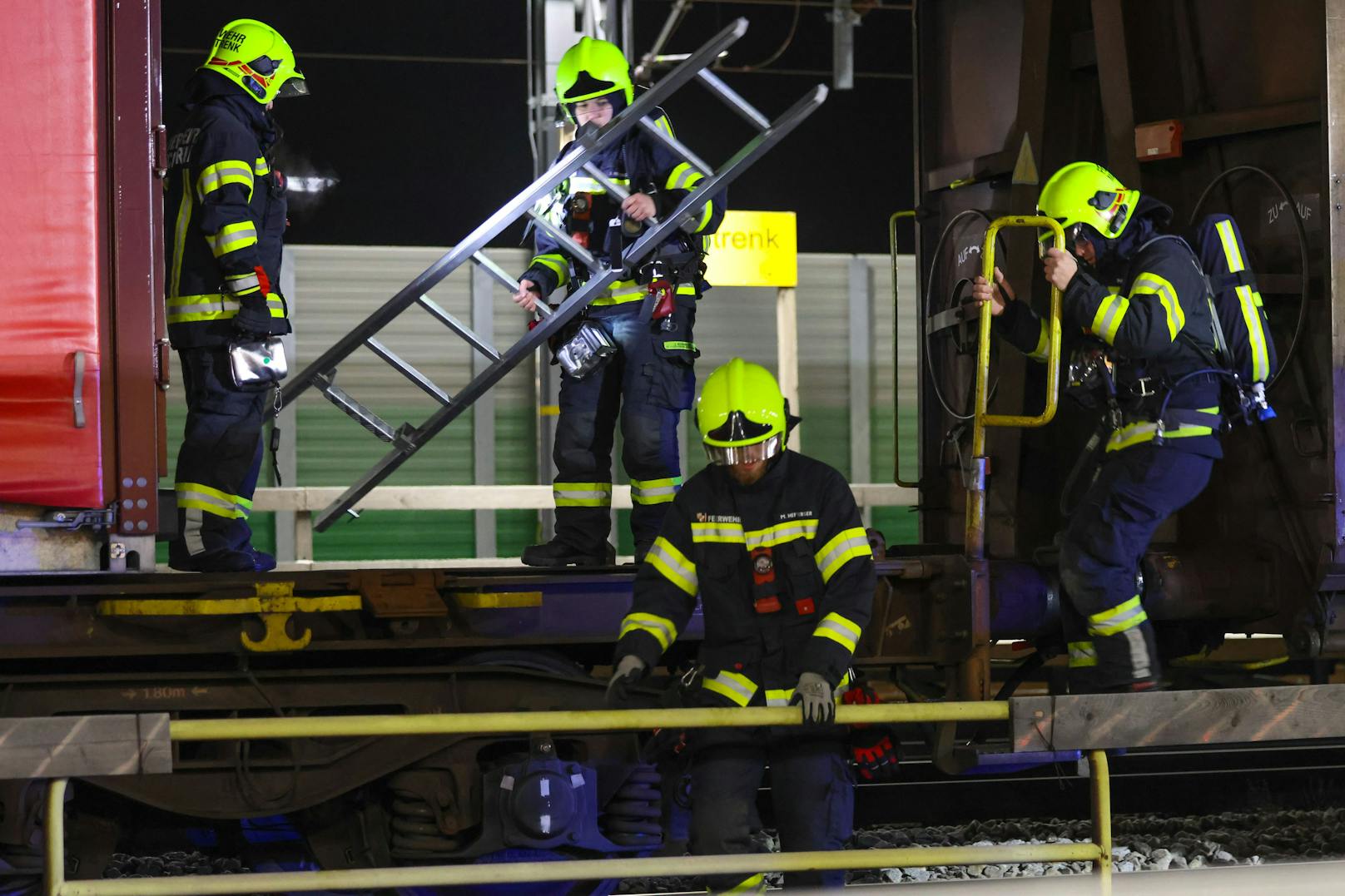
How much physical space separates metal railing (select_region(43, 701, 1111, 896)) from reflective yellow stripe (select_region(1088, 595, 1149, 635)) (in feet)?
5.58

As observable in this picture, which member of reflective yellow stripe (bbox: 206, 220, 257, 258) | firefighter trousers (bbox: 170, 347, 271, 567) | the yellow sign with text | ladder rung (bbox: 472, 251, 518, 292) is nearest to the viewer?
reflective yellow stripe (bbox: 206, 220, 257, 258)

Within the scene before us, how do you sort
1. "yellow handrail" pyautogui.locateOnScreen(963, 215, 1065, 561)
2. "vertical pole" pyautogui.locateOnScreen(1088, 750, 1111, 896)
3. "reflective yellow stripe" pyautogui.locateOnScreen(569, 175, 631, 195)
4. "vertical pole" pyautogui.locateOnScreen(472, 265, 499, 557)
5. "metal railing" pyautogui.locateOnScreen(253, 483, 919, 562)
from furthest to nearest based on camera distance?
"vertical pole" pyautogui.locateOnScreen(472, 265, 499, 557) < "metal railing" pyautogui.locateOnScreen(253, 483, 919, 562) < "reflective yellow stripe" pyautogui.locateOnScreen(569, 175, 631, 195) < "yellow handrail" pyautogui.locateOnScreen(963, 215, 1065, 561) < "vertical pole" pyautogui.locateOnScreen(1088, 750, 1111, 896)

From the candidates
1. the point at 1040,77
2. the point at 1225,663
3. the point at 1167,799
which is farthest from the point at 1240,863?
the point at 1040,77

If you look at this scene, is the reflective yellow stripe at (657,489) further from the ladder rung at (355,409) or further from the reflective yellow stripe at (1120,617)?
the reflective yellow stripe at (1120,617)

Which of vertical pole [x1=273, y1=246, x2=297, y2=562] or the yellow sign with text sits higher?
the yellow sign with text

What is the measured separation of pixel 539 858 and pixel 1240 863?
2.95 m

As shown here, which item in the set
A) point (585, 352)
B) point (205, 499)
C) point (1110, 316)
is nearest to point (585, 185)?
point (585, 352)

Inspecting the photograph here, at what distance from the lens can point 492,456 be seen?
52.5 feet

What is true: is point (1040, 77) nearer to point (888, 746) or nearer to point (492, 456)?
point (888, 746)

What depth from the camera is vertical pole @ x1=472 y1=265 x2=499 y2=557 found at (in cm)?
1578

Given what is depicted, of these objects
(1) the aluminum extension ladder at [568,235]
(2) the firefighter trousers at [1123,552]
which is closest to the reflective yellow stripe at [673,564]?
(2) the firefighter trousers at [1123,552]

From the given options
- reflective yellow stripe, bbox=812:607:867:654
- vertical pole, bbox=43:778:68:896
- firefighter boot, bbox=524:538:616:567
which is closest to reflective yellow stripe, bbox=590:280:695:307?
firefighter boot, bbox=524:538:616:567

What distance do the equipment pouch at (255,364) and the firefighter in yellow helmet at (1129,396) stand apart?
281cm

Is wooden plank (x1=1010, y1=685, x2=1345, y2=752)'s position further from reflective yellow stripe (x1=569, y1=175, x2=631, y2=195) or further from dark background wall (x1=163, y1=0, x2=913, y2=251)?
dark background wall (x1=163, y1=0, x2=913, y2=251)
